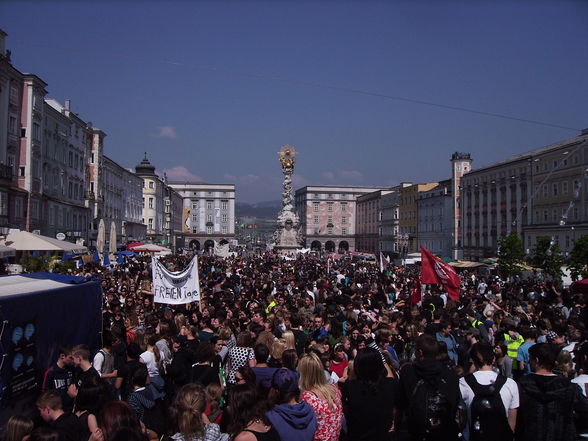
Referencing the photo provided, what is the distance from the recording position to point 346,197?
15688 centimetres

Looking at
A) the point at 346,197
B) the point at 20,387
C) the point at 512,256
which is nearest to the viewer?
the point at 20,387

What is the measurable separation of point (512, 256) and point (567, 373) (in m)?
33.8

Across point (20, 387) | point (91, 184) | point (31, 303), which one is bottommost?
point (20, 387)

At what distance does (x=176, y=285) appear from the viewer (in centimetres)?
1538

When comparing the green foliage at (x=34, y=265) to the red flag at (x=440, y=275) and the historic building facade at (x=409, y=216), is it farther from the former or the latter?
the historic building facade at (x=409, y=216)

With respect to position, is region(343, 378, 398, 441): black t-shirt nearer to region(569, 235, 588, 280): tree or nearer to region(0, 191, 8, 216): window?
region(569, 235, 588, 280): tree

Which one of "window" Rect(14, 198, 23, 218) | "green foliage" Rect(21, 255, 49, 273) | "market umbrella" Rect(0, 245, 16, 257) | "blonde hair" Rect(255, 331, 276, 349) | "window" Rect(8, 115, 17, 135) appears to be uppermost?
"window" Rect(8, 115, 17, 135)

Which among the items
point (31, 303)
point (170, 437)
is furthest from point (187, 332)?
point (170, 437)

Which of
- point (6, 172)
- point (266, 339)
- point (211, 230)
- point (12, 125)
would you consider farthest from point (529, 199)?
point (211, 230)

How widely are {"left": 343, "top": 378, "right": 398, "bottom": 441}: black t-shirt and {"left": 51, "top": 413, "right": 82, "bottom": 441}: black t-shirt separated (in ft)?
8.25

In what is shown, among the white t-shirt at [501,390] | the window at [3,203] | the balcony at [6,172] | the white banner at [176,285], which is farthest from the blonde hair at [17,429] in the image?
the window at [3,203]

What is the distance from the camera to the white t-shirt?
6.01 m

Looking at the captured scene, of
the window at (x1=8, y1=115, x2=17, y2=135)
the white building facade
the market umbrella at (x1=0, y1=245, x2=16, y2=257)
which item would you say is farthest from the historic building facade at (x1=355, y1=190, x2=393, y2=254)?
the market umbrella at (x1=0, y1=245, x2=16, y2=257)

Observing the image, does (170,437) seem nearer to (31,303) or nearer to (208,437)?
(208,437)
